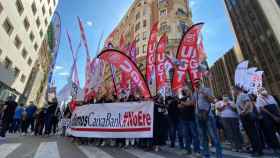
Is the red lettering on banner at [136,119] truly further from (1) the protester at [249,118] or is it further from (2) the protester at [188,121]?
(1) the protester at [249,118]

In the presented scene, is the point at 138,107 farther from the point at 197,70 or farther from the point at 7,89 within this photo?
the point at 7,89

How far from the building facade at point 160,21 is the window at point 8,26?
19.5 m

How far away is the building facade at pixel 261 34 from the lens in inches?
1072

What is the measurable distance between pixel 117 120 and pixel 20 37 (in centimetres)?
2437

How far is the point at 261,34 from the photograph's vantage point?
30406mm

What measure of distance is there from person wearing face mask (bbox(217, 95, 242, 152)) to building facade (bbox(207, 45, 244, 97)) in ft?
109


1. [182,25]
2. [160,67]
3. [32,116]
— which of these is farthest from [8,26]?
[182,25]

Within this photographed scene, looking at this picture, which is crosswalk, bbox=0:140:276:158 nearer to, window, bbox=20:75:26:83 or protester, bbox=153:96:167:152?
protester, bbox=153:96:167:152

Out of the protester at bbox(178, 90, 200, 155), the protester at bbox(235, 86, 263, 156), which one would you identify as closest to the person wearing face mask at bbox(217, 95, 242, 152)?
the protester at bbox(235, 86, 263, 156)

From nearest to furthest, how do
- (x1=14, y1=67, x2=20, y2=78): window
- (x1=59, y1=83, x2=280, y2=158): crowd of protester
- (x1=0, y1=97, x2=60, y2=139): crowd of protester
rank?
(x1=59, y1=83, x2=280, y2=158): crowd of protester < (x1=0, y1=97, x2=60, y2=139): crowd of protester < (x1=14, y1=67, x2=20, y2=78): window

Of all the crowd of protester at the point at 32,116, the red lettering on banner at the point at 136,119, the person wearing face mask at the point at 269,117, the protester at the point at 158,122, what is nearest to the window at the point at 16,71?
the crowd of protester at the point at 32,116

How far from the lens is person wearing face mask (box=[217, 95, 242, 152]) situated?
5973 millimetres

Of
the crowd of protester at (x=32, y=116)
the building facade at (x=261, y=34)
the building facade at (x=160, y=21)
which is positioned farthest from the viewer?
the building facade at (x=160, y=21)

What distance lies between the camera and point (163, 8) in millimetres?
38781
